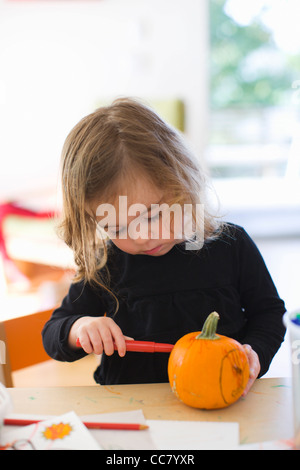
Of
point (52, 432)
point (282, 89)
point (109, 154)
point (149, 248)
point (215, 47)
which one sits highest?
point (215, 47)

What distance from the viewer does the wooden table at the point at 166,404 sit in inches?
18.7

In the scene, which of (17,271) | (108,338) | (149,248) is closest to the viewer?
(108,338)

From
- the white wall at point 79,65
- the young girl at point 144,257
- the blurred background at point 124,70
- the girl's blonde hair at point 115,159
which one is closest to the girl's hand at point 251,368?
the young girl at point 144,257

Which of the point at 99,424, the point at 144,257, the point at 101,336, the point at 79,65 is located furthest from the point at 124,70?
the point at 99,424

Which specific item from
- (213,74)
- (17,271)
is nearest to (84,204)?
(17,271)

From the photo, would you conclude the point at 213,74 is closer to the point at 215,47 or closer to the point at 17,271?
the point at 215,47

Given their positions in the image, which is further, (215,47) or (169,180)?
(215,47)

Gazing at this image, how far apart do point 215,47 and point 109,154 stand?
9.54ft

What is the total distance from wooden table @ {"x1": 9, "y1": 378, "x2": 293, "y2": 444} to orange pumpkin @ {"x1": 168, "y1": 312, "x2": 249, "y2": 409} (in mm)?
15

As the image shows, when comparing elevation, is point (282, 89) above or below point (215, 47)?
below

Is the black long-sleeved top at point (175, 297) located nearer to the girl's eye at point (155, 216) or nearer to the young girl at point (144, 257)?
the young girl at point (144, 257)

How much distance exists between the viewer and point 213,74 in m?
3.28

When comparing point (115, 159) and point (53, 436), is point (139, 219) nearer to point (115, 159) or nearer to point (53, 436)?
point (115, 159)

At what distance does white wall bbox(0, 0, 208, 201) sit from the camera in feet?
9.34
